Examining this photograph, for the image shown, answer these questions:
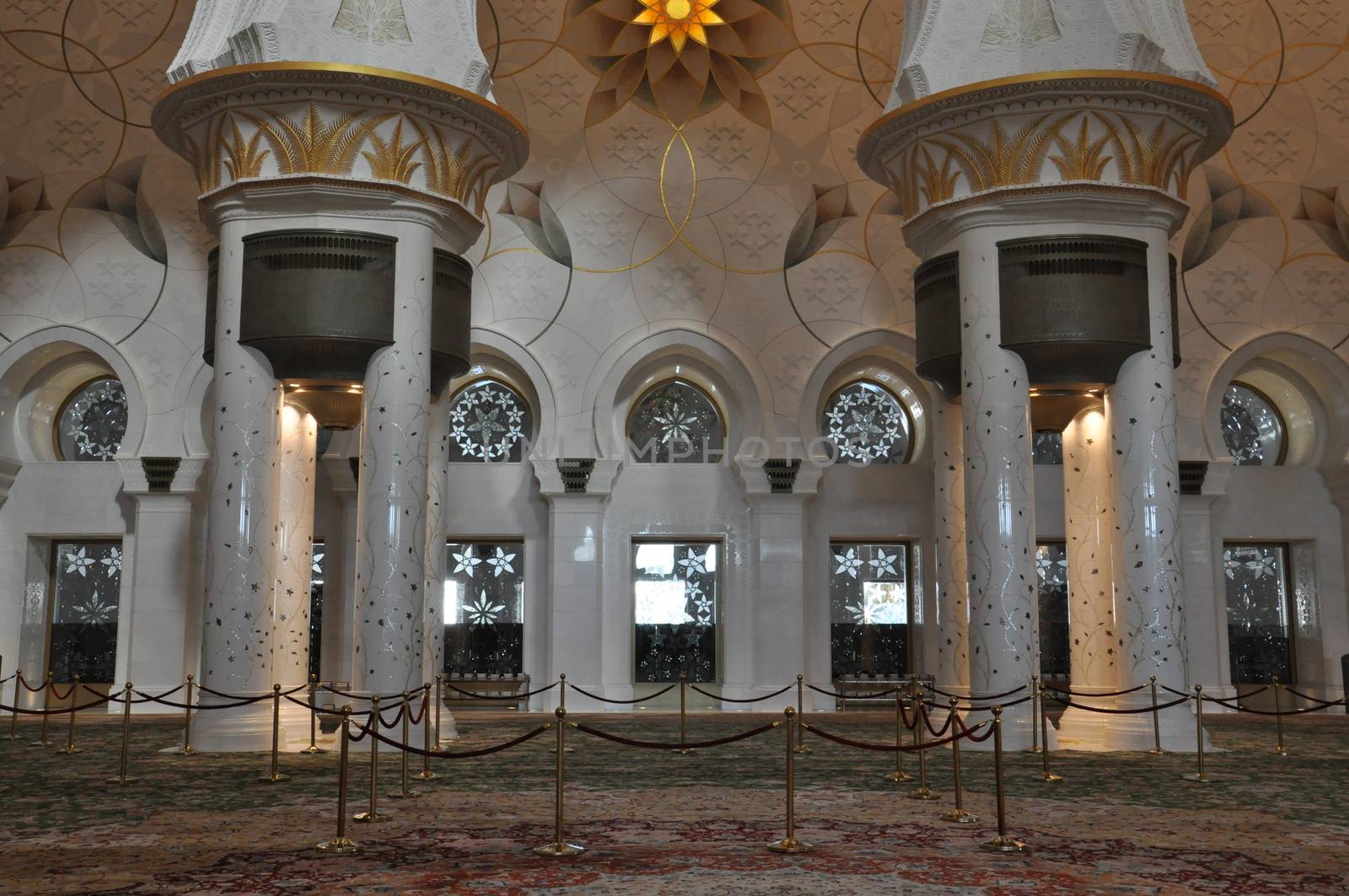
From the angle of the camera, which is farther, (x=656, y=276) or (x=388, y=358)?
(x=656, y=276)

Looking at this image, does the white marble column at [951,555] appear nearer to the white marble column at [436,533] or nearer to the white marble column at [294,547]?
the white marble column at [436,533]

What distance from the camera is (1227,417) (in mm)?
16062

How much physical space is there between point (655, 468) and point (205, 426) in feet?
17.2

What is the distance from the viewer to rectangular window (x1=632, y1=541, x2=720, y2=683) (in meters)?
15.4

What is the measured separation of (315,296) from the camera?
10.2 meters

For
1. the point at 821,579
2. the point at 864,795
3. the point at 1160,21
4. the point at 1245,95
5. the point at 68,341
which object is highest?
the point at 1245,95

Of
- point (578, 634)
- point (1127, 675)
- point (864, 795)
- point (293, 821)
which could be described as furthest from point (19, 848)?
point (578, 634)

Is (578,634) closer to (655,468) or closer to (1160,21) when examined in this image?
(655,468)

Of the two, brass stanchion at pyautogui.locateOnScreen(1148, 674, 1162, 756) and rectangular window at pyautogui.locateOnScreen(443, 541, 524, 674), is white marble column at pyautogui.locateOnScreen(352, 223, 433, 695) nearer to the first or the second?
rectangular window at pyautogui.locateOnScreen(443, 541, 524, 674)

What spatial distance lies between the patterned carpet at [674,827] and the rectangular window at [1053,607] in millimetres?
5539

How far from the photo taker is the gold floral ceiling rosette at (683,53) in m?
15.4

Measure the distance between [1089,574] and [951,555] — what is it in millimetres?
1300

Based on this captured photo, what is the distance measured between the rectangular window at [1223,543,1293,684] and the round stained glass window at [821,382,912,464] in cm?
413

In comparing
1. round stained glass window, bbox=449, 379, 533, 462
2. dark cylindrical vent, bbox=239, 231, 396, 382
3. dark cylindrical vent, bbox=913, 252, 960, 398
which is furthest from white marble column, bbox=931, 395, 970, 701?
round stained glass window, bbox=449, 379, 533, 462
